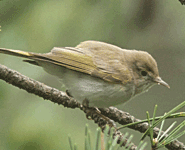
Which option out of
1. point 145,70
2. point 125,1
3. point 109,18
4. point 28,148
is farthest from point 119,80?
point 28,148

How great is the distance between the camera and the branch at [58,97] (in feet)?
5.87

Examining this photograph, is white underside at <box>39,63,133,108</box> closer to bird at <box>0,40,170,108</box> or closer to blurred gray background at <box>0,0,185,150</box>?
bird at <box>0,40,170,108</box>

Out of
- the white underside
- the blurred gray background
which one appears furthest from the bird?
the blurred gray background

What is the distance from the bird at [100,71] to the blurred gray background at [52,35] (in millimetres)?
149

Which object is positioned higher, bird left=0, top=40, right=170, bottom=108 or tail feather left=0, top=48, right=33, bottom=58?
tail feather left=0, top=48, right=33, bottom=58

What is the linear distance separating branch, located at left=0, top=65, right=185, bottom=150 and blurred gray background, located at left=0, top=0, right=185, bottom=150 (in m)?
0.18

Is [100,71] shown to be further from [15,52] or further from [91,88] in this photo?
[15,52]

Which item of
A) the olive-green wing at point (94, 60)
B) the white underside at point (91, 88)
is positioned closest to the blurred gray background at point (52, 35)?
the olive-green wing at point (94, 60)

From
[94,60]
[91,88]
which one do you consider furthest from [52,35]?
[91,88]

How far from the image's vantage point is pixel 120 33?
8.85 feet

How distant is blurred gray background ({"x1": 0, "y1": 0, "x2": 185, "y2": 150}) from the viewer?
6.70 feet

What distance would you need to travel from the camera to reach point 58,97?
208cm

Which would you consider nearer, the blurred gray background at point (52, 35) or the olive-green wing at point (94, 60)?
the blurred gray background at point (52, 35)

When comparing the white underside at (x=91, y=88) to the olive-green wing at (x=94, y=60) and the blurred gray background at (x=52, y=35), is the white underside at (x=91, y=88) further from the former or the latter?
the blurred gray background at (x=52, y=35)
